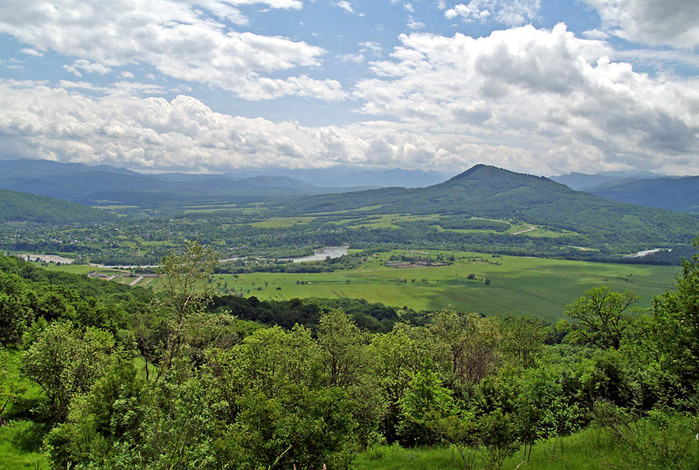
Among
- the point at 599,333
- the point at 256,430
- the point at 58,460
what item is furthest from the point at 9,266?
the point at 599,333

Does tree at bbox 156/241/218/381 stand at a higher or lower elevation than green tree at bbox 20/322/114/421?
higher

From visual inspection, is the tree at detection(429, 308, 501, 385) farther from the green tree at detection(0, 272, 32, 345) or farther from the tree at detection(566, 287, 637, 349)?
the green tree at detection(0, 272, 32, 345)

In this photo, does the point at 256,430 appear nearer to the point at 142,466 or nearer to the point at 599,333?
the point at 142,466

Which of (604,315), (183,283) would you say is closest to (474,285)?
(604,315)

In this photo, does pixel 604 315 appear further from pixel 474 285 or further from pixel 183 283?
pixel 474 285

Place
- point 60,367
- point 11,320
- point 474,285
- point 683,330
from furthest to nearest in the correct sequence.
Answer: point 474,285 → point 11,320 → point 60,367 → point 683,330

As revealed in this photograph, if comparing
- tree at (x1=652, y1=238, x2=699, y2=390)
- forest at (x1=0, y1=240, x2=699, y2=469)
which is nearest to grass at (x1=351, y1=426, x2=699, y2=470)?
forest at (x1=0, y1=240, x2=699, y2=469)
